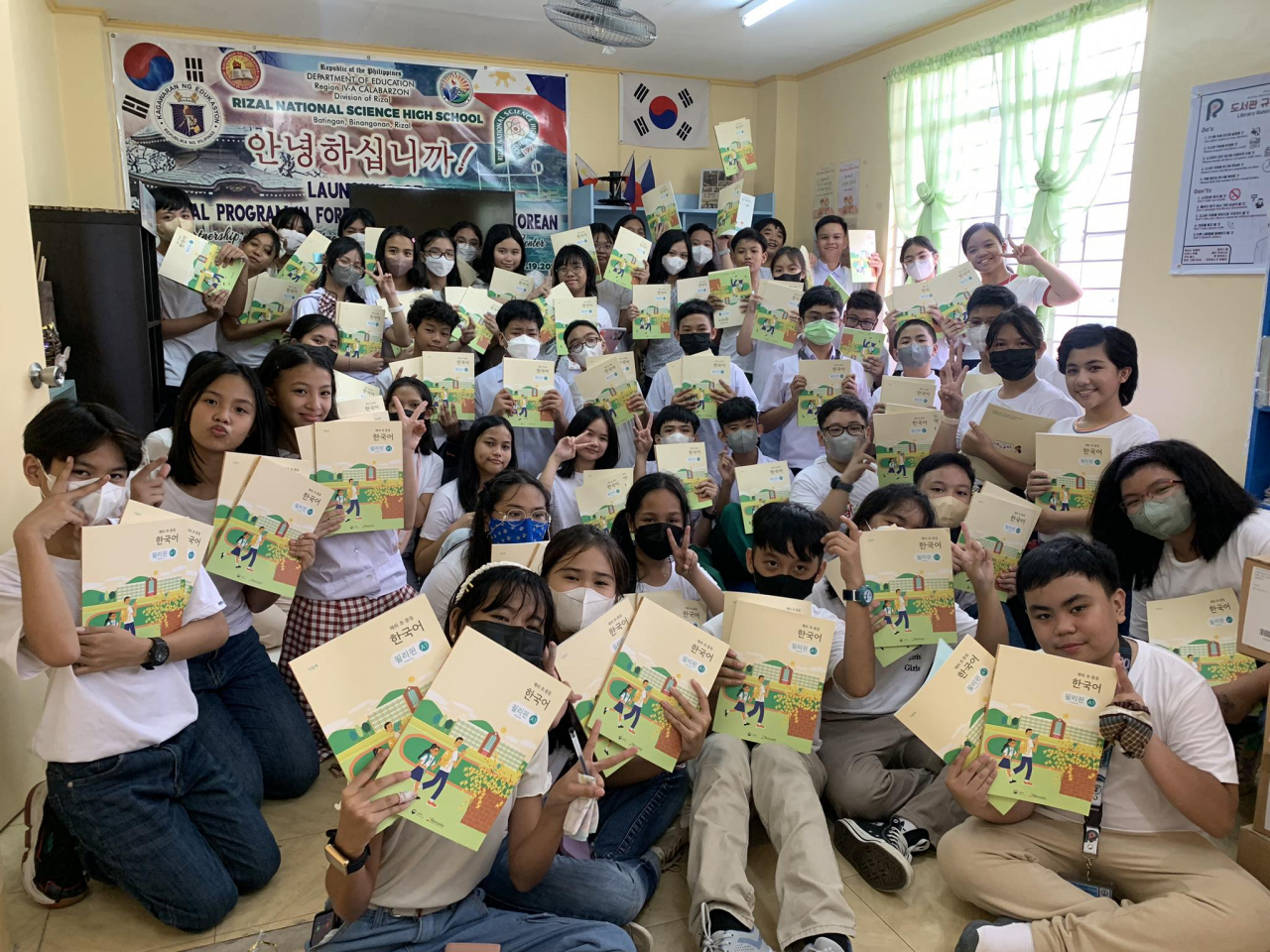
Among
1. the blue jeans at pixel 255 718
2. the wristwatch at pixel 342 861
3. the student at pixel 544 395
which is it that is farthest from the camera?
the student at pixel 544 395

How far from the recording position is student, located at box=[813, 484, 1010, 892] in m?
2.20

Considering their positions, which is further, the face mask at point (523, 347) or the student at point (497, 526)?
the face mask at point (523, 347)

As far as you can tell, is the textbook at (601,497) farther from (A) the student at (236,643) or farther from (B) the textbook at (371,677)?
(B) the textbook at (371,677)

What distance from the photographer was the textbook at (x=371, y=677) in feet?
4.73

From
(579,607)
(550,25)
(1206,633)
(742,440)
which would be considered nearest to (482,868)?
(579,607)

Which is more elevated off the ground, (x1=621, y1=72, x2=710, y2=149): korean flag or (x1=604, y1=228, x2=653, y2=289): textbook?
(x1=621, y1=72, x2=710, y2=149): korean flag

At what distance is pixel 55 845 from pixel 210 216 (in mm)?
5646

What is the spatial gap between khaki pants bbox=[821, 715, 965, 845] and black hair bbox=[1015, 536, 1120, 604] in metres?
0.62

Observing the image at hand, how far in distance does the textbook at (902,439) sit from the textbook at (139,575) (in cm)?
237

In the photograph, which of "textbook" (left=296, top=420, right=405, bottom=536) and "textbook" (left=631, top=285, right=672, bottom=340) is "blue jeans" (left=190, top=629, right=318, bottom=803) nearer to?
"textbook" (left=296, top=420, right=405, bottom=536)

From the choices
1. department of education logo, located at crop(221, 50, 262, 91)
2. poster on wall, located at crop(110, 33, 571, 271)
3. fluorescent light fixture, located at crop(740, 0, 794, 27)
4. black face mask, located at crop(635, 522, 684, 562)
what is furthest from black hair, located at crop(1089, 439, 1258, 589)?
department of education logo, located at crop(221, 50, 262, 91)

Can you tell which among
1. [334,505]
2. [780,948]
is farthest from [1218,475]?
[334,505]

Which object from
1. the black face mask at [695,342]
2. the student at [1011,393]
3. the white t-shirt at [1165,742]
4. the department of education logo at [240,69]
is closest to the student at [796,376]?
the black face mask at [695,342]

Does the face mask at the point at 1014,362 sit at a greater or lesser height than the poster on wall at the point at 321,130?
lesser
